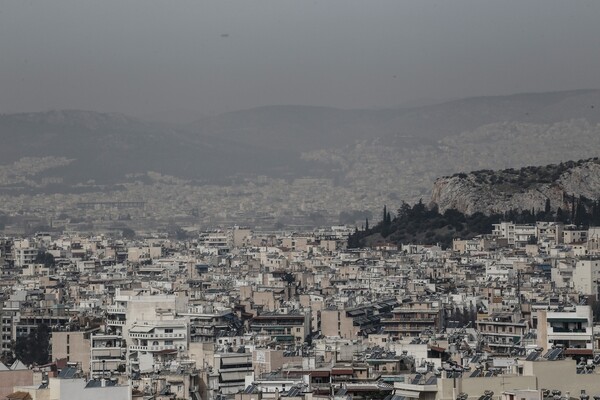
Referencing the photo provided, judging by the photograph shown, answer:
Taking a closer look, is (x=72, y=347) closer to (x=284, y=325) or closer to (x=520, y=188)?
(x=284, y=325)

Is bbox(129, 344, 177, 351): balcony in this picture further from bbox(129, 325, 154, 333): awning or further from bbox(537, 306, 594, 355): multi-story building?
bbox(537, 306, 594, 355): multi-story building

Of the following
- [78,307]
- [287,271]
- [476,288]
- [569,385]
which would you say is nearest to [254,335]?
[78,307]

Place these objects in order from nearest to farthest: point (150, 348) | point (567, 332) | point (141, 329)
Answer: point (567, 332) → point (150, 348) → point (141, 329)

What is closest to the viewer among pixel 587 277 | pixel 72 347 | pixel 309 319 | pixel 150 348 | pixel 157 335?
pixel 72 347

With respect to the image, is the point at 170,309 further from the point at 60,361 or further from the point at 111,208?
the point at 111,208

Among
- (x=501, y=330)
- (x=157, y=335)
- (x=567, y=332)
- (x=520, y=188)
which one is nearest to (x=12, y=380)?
(x=567, y=332)

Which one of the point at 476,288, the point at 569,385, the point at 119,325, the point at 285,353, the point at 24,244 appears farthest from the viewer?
the point at 24,244

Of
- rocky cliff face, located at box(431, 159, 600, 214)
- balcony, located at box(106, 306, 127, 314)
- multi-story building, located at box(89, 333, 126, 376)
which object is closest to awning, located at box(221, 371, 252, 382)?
multi-story building, located at box(89, 333, 126, 376)

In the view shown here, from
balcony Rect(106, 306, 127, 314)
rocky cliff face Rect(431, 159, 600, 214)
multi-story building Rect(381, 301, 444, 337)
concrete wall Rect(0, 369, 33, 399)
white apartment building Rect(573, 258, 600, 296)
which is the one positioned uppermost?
rocky cliff face Rect(431, 159, 600, 214)

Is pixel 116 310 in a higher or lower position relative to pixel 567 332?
higher
